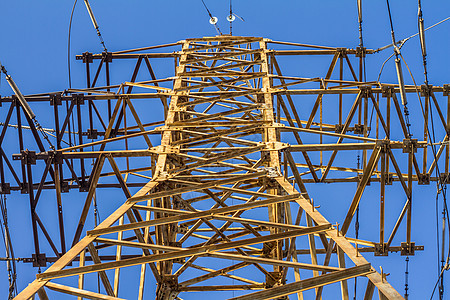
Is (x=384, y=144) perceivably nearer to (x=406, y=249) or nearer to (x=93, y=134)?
(x=406, y=249)

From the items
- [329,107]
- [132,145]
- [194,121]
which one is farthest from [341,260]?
[329,107]

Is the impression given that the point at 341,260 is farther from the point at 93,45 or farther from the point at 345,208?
the point at 93,45

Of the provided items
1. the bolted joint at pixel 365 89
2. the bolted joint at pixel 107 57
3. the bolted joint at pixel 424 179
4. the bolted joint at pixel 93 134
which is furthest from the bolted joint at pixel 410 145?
the bolted joint at pixel 107 57

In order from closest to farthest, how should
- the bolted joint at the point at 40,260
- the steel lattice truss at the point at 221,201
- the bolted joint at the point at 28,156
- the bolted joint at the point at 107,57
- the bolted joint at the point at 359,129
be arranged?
the steel lattice truss at the point at 221,201
the bolted joint at the point at 28,156
the bolted joint at the point at 40,260
the bolted joint at the point at 359,129
the bolted joint at the point at 107,57

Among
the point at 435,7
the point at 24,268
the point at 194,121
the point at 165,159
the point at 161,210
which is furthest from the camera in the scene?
the point at 435,7

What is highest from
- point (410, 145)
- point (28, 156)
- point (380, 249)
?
point (28, 156)

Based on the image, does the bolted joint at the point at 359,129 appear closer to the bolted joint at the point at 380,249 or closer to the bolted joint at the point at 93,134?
the bolted joint at the point at 380,249

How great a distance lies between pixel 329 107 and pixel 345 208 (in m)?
14.1

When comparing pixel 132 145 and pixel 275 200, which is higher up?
pixel 132 145

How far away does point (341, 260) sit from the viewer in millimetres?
12680

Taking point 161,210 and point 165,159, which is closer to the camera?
point 161,210

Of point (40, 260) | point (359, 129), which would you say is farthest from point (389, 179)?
point (40, 260)

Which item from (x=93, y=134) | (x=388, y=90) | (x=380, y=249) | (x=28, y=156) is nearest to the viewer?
(x=28, y=156)

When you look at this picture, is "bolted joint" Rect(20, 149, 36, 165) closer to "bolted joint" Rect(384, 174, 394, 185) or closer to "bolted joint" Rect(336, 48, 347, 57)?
"bolted joint" Rect(384, 174, 394, 185)
